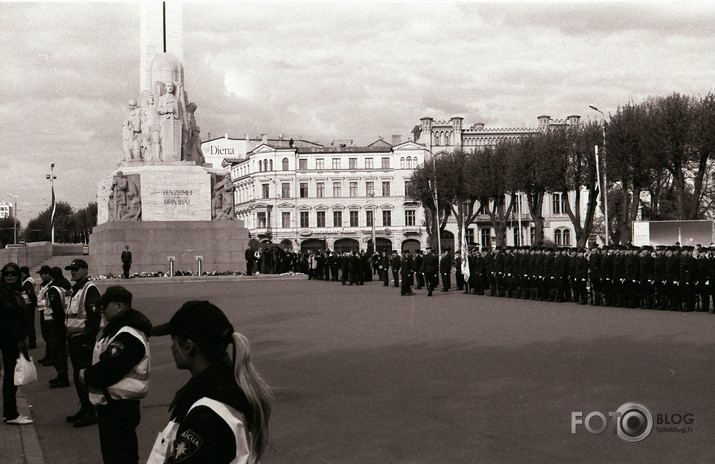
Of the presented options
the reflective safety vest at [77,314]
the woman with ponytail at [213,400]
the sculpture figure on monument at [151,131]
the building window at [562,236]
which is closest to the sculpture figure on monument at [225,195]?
the sculpture figure on monument at [151,131]

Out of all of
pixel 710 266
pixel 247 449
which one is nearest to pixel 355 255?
pixel 710 266

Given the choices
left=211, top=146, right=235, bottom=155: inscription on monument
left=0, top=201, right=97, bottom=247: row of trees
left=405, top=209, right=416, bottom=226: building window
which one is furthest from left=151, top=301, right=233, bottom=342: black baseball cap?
left=211, top=146, right=235, bottom=155: inscription on monument

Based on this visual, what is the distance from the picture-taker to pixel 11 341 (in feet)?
24.9

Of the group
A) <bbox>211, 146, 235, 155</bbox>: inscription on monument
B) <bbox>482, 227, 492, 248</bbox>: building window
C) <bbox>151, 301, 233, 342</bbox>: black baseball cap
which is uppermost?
<bbox>211, 146, 235, 155</bbox>: inscription on monument

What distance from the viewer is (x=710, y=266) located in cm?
1873

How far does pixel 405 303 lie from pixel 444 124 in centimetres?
6713

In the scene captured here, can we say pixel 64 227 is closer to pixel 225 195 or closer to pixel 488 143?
pixel 488 143

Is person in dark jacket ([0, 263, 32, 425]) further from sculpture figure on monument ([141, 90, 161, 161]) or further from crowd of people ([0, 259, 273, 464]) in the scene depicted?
sculpture figure on monument ([141, 90, 161, 161])

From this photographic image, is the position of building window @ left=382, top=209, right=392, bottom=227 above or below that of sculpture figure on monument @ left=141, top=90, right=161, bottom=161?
below

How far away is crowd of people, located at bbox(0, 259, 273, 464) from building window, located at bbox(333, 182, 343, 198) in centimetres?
7574

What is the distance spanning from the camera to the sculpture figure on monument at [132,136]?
3562cm

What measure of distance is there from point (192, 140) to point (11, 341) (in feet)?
97.2

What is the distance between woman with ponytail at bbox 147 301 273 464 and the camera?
2.71 meters

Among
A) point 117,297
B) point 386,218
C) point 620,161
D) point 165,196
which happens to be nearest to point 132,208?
point 165,196
